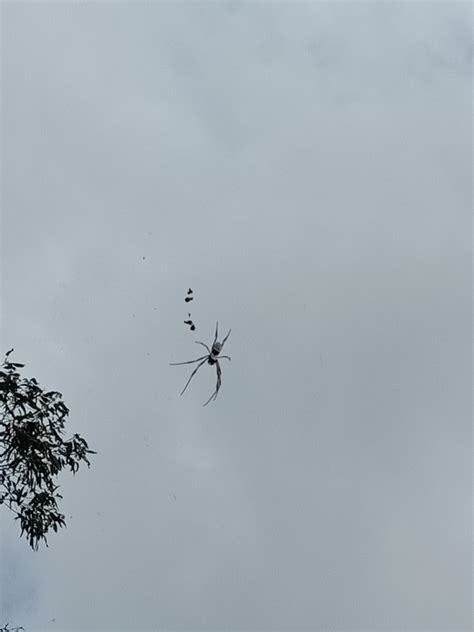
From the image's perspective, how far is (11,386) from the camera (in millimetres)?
11008

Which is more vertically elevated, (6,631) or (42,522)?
(42,522)

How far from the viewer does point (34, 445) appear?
11.1m

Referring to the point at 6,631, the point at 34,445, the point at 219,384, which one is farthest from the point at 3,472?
the point at 219,384

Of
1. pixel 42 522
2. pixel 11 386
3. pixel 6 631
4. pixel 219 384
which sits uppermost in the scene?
pixel 219 384

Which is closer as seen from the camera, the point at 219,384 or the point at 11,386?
the point at 11,386

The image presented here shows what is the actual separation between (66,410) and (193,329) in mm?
2809

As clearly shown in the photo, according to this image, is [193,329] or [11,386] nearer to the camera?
[193,329]

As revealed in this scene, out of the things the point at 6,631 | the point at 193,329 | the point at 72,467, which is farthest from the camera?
the point at 72,467

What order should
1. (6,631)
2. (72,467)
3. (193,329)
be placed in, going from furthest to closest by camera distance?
(72,467), (6,631), (193,329)

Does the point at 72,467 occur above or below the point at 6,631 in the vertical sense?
above

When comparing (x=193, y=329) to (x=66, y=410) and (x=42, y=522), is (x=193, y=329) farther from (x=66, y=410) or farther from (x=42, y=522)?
(x=42, y=522)

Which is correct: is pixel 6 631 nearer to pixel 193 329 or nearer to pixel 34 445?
pixel 34 445

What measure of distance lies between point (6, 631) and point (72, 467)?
2.00 m

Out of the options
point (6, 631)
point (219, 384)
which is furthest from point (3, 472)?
point (219, 384)
